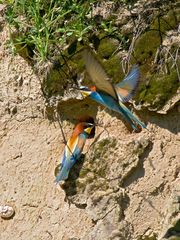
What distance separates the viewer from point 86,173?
3238 millimetres

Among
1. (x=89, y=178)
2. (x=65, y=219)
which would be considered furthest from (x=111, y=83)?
(x=65, y=219)

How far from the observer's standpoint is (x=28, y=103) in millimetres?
3428

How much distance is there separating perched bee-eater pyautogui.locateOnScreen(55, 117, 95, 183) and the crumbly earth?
37 mm

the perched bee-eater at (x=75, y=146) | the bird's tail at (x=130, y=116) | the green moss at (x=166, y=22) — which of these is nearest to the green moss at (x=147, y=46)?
the green moss at (x=166, y=22)

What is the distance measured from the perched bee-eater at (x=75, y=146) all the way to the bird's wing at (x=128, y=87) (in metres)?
0.21

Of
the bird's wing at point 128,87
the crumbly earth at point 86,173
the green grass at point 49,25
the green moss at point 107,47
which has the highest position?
the green grass at point 49,25

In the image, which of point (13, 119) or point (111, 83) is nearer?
point (111, 83)

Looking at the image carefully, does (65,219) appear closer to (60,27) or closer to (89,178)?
(89,178)

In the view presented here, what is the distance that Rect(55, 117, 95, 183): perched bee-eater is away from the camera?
3250 mm

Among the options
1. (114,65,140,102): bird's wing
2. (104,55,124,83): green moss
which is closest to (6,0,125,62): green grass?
(104,55,124,83): green moss

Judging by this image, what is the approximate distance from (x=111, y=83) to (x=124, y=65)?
201 millimetres

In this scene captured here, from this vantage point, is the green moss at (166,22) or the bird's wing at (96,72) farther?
the green moss at (166,22)

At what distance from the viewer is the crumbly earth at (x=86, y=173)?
318 cm

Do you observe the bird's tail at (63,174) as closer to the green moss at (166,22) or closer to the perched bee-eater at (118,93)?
the perched bee-eater at (118,93)
